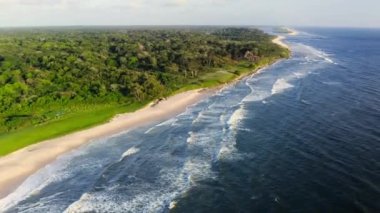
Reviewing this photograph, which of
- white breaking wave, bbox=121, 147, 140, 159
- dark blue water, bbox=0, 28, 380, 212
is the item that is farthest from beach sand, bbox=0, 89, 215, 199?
white breaking wave, bbox=121, 147, 140, 159

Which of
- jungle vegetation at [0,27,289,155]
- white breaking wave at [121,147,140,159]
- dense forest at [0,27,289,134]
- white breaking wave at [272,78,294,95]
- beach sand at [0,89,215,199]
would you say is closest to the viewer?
beach sand at [0,89,215,199]

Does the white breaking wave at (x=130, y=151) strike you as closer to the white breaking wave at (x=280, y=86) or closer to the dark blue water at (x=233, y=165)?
the dark blue water at (x=233, y=165)

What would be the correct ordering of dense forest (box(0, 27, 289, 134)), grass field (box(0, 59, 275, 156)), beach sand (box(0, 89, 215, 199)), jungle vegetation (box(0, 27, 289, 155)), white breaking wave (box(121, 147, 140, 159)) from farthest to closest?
1. dense forest (box(0, 27, 289, 134))
2. jungle vegetation (box(0, 27, 289, 155))
3. grass field (box(0, 59, 275, 156))
4. white breaking wave (box(121, 147, 140, 159))
5. beach sand (box(0, 89, 215, 199))

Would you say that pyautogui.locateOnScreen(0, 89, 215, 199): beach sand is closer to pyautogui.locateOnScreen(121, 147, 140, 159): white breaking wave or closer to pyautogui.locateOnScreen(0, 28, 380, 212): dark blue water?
pyautogui.locateOnScreen(0, 28, 380, 212): dark blue water

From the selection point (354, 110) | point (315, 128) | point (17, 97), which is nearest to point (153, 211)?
point (315, 128)

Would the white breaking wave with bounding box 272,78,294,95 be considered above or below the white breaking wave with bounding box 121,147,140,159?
below

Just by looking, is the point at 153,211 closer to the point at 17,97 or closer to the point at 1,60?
the point at 17,97
